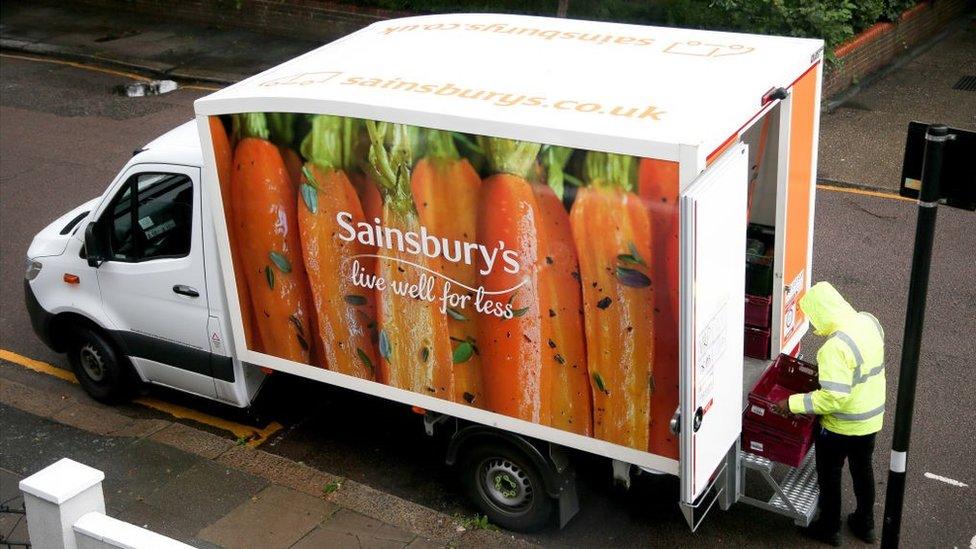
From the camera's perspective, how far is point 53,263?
818 centimetres

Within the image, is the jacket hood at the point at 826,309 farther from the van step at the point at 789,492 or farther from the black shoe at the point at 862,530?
the black shoe at the point at 862,530

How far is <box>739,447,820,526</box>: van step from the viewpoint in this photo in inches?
250

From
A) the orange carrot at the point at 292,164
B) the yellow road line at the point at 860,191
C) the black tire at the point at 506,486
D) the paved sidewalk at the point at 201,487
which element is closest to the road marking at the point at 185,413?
the paved sidewalk at the point at 201,487

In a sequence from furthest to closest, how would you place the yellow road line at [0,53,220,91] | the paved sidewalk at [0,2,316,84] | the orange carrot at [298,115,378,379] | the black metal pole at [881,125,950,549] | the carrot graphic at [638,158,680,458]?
the paved sidewalk at [0,2,316,84] < the yellow road line at [0,53,220,91] < the orange carrot at [298,115,378,379] < the carrot graphic at [638,158,680,458] < the black metal pole at [881,125,950,549]

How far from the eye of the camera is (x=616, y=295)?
5.59 meters

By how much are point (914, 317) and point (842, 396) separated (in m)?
0.82

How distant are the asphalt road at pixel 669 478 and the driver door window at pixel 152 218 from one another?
1.26 meters

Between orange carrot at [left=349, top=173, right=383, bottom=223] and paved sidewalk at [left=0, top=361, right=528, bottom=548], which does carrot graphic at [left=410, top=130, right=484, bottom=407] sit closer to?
orange carrot at [left=349, top=173, right=383, bottom=223]

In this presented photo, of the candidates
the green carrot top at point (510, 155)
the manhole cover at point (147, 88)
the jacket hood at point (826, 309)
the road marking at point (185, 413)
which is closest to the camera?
the green carrot top at point (510, 155)

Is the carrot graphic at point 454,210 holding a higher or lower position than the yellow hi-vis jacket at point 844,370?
higher

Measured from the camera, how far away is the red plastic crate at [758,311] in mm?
6930

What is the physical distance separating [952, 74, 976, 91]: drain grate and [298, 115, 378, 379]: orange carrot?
10.4 meters

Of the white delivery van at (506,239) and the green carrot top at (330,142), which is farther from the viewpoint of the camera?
the green carrot top at (330,142)

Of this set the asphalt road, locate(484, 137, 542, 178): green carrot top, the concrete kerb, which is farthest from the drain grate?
locate(484, 137, 542, 178): green carrot top
